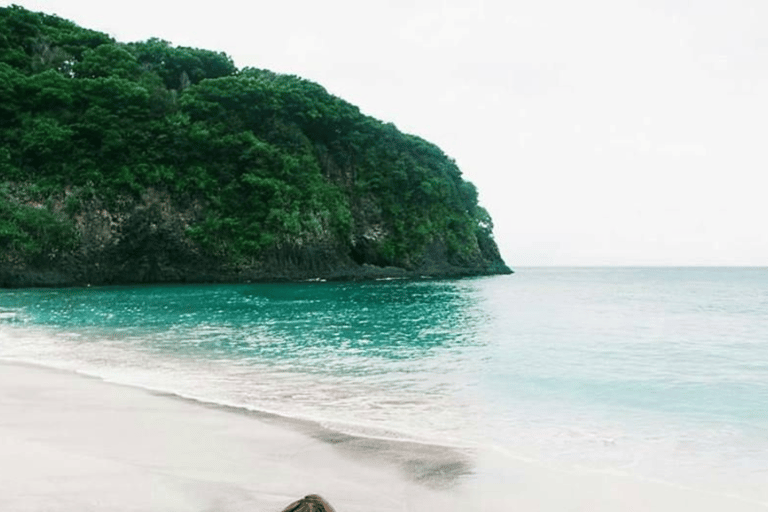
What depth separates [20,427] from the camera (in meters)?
6.36

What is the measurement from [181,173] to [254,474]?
51899 millimetres

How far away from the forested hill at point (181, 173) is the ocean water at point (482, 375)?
27464 mm

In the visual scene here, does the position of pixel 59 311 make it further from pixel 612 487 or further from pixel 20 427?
pixel 612 487

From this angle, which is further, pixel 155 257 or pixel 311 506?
pixel 155 257

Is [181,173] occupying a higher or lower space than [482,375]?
higher

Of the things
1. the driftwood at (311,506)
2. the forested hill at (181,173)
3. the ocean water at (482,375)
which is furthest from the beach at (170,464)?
the forested hill at (181,173)

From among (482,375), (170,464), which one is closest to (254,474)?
(170,464)

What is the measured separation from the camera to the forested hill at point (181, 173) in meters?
46.2

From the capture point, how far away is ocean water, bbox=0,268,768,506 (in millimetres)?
6488

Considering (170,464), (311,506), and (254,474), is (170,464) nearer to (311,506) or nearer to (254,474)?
(254,474)

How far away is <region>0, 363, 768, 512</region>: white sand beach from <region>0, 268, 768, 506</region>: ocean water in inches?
19.6

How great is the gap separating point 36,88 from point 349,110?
3145 cm

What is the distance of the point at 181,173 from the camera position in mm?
52750

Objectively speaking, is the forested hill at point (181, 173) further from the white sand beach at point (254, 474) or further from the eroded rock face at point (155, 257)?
the white sand beach at point (254, 474)
